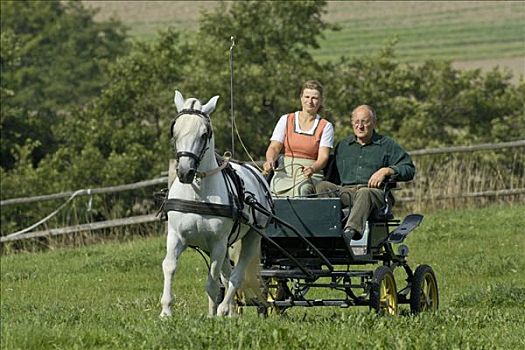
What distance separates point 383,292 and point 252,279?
1.21 metres


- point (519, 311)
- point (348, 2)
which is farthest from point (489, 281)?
point (348, 2)

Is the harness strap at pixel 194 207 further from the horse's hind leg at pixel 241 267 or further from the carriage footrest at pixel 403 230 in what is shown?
the carriage footrest at pixel 403 230

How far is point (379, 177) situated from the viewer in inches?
432

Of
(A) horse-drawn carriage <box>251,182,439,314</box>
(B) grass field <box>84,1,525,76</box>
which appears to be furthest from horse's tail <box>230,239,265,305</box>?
(B) grass field <box>84,1,525,76</box>

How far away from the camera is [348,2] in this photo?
70062 mm

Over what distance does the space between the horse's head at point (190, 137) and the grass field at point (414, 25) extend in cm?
4293

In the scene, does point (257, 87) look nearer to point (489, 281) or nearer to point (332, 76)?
point (332, 76)

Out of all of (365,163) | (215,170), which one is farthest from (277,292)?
(215,170)

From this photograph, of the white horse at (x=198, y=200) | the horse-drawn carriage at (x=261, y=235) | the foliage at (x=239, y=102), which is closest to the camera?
the white horse at (x=198, y=200)

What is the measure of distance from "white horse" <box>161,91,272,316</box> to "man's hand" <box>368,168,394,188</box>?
129 centimetres

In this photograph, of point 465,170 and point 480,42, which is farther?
point 480,42

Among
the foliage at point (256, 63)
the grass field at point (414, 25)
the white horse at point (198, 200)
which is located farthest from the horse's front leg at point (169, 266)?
the grass field at point (414, 25)

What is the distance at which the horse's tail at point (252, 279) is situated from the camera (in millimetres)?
10578

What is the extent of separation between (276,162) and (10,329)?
4.09 metres
